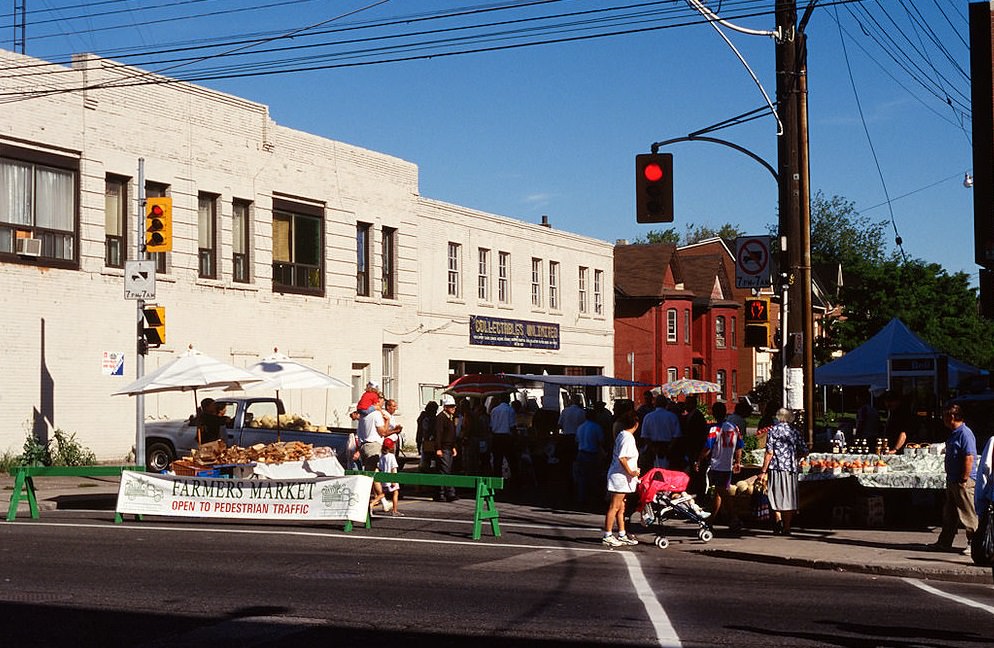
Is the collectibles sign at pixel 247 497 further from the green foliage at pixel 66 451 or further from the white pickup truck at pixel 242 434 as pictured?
the green foliage at pixel 66 451

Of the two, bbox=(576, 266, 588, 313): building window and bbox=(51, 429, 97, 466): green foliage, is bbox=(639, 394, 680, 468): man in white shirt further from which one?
bbox=(576, 266, 588, 313): building window

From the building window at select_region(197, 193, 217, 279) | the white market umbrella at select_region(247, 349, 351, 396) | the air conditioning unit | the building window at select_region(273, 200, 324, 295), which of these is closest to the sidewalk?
the white market umbrella at select_region(247, 349, 351, 396)

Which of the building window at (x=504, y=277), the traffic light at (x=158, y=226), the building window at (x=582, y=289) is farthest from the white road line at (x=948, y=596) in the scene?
the building window at (x=582, y=289)

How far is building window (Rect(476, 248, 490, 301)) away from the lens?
44531mm

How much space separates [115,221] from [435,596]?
21.4 metres

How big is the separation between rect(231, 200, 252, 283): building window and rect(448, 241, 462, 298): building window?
998cm

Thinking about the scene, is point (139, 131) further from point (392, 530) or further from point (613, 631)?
point (613, 631)

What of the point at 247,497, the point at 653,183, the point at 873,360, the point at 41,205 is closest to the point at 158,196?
the point at 41,205

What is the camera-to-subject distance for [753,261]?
64.7 feet

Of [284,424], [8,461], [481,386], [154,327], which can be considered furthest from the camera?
[481,386]

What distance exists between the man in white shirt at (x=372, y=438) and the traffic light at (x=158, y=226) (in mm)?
5918

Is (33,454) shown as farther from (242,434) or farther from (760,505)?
(760,505)

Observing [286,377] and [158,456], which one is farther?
[158,456]

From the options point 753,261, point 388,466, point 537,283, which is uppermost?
point 537,283
